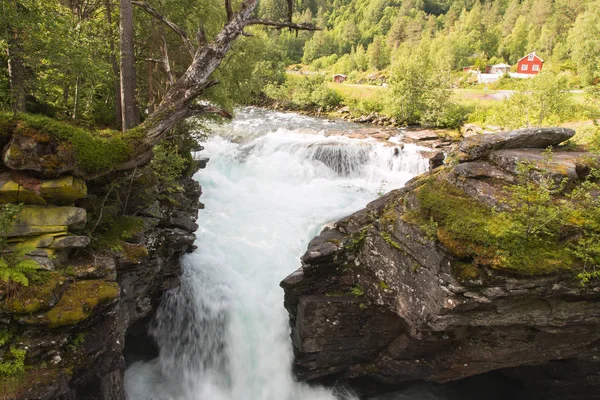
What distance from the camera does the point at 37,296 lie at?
6066mm

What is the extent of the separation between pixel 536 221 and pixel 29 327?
10.2 metres

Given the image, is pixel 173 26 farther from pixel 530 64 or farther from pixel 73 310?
pixel 530 64

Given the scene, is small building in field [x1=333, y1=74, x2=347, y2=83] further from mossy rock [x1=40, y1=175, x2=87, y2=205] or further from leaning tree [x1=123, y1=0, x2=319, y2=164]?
mossy rock [x1=40, y1=175, x2=87, y2=205]

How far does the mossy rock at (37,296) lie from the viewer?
19.2 ft

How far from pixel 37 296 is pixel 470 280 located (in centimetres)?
845

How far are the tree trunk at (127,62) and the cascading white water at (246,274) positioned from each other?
18.2 feet

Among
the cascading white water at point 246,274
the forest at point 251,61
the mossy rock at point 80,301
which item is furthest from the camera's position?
the cascading white water at point 246,274

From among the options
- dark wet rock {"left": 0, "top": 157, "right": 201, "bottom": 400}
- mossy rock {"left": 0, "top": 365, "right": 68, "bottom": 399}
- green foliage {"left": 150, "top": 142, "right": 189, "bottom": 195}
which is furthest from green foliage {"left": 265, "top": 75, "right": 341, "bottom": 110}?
mossy rock {"left": 0, "top": 365, "right": 68, "bottom": 399}

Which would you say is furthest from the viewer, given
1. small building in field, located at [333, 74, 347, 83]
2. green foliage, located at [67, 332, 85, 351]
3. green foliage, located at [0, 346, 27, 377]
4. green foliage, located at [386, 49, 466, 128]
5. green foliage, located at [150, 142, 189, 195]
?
small building in field, located at [333, 74, 347, 83]

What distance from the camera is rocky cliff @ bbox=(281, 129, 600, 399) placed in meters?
7.36

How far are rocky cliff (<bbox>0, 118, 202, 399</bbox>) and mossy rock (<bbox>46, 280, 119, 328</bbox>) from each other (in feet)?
0.05

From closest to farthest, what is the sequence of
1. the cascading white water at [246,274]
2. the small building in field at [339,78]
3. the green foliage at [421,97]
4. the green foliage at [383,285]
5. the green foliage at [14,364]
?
the green foliage at [14,364] < the green foliage at [383,285] < the cascading white water at [246,274] < the green foliage at [421,97] < the small building in field at [339,78]

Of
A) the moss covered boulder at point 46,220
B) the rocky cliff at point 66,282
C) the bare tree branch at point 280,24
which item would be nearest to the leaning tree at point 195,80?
the bare tree branch at point 280,24

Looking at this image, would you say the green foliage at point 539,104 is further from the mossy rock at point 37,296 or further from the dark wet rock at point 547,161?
the mossy rock at point 37,296
